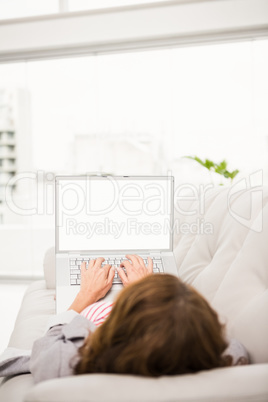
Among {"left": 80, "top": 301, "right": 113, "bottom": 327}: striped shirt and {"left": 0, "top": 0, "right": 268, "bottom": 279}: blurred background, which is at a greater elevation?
{"left": 0, "top": 0, "right": 268, "bottom": 279}: blurred background

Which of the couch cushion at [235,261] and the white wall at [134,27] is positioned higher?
the white wall at [134,27]

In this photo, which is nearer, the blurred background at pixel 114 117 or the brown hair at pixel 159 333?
the brown hair at pixel 159 333

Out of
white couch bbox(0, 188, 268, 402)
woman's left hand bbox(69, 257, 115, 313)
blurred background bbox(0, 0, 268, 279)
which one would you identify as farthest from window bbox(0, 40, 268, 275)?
woman's left hand bbox(69, 257, 115, 313)

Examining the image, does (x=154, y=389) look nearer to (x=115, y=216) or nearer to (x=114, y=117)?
(x=115, y=216)

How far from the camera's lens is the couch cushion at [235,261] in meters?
1.02

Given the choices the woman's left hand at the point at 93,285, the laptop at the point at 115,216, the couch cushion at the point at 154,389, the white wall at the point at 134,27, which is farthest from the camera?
the white wall at the point at 134,27

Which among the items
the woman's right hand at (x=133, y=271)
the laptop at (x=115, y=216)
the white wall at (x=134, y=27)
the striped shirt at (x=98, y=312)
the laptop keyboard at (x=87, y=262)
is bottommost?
the striped shirt at (x=98, y=312)

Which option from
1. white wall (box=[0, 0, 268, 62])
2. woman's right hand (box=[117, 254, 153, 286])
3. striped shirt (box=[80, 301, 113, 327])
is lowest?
striped shirt (box=[80, 301, 113, 327])

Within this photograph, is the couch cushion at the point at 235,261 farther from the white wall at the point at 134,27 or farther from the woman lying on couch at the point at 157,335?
the white wall at the point at 134,27

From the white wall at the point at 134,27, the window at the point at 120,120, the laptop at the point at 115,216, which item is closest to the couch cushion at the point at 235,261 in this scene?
the laptop at the point at 115,216

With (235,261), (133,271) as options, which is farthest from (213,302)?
(133,271)

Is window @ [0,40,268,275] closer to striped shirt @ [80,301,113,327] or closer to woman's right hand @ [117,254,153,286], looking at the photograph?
woman's right hand @ [117,254,153,286]

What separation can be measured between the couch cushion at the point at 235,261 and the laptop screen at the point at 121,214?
0.15 m

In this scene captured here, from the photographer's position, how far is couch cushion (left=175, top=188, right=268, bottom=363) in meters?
1.02
